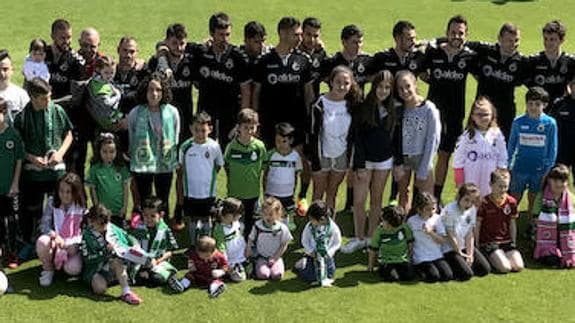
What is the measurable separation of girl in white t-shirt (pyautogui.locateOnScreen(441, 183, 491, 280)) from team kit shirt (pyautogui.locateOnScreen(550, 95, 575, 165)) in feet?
6.21

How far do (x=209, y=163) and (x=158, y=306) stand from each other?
5.49ft

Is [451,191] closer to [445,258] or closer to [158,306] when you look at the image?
[445,258]

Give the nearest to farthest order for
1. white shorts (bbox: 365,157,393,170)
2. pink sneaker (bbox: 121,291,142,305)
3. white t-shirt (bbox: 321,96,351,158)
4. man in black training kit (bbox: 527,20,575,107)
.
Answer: pink sneaker (bbox: 121,291,142,305), white t-shirt (bbox: 321,96,351,158), white shorts (bbox: 365,157,393,170), man in black training kit (bbox: 527,20,575,107)

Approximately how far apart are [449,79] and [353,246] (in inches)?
98.4

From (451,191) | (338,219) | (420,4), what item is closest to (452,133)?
(451,191)

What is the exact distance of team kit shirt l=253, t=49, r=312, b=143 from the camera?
9.02 m

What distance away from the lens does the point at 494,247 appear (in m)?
8.13

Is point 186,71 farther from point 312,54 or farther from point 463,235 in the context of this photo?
point 463,235

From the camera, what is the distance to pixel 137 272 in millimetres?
7582


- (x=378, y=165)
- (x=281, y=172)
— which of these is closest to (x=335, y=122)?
(x=378, y=165)

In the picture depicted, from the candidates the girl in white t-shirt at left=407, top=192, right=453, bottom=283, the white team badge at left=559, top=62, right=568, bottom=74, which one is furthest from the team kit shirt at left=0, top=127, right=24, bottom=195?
the white team badge at left=559, top=62, right=568, bottom=74

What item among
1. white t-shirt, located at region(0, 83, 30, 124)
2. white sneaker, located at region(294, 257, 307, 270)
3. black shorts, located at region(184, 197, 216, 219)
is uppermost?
white t-shirt, located at region(0, 83, 30, 124)

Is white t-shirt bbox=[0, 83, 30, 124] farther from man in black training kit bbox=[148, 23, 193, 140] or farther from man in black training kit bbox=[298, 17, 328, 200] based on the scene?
man in black training kit bbox=[298, 17, 328, 200]

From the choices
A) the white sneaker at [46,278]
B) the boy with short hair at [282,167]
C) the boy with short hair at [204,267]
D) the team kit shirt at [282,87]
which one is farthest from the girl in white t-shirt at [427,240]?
the white sneaker at [46,278]
